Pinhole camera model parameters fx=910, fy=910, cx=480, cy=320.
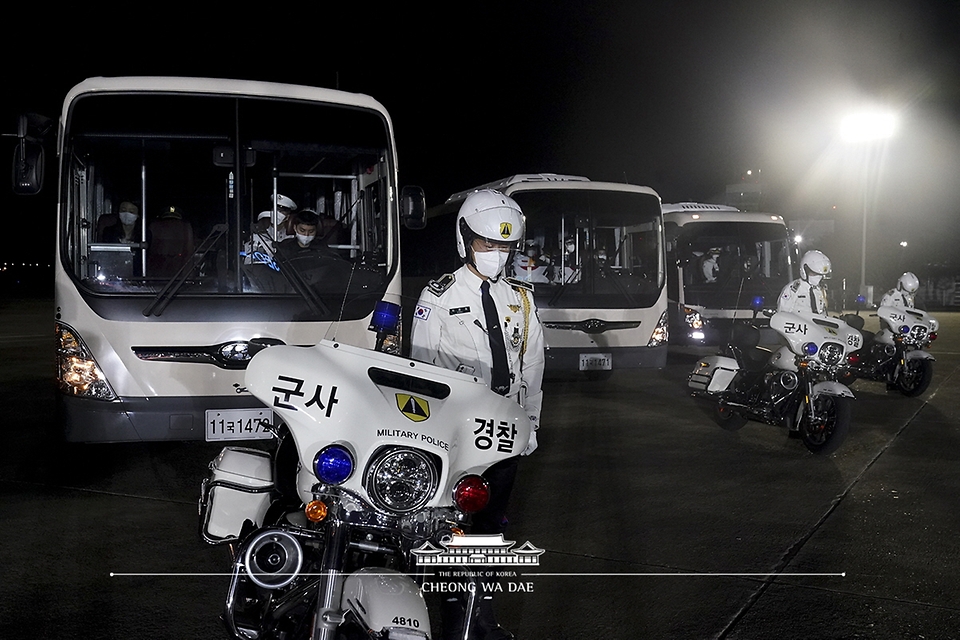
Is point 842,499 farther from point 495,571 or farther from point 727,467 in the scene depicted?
point 495,571

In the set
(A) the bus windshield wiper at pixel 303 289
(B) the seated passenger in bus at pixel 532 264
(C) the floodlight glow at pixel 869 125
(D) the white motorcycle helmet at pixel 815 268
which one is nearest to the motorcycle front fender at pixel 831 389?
(D) the white motorcycle helmet at pixel 815 268

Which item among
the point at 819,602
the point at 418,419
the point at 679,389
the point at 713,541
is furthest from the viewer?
the point at 679,389

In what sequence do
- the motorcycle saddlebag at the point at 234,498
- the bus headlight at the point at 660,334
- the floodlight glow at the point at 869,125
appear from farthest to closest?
the floodlight glow at the point at 869,125 → the bus headlight at the point at 660,334 → the motorcycle saddlebag at the point at 234,498

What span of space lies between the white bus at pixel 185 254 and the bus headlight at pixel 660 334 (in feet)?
17.8

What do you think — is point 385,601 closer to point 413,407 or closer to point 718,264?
point 413,407

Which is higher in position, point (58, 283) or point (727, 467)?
point (58, 283)

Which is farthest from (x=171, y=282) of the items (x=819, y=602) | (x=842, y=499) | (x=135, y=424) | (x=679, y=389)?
(x=679, y=389)

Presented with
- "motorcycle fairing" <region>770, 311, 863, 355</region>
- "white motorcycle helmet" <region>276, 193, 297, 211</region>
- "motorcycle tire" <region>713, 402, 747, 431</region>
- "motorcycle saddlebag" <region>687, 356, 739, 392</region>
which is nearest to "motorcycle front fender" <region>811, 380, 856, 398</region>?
"motorcycle fairing" <region>770, 311, 863, 355</region>

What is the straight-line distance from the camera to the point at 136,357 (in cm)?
596

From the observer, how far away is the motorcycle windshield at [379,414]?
9.14ft

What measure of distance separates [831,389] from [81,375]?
5679 millimetres

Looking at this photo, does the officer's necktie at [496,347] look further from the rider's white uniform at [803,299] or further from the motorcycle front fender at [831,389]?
the rider's white uniform at [803,299]

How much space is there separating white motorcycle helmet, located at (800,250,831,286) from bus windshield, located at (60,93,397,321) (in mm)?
4494

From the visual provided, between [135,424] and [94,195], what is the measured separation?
5.30ft
